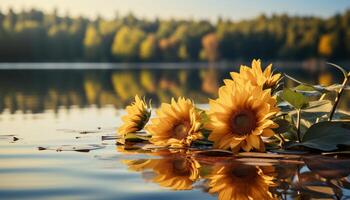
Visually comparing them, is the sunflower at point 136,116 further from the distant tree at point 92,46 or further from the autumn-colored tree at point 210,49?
the distant tree at point 92,46

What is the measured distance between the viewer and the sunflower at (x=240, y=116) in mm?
2648

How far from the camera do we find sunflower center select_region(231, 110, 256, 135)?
269 cm

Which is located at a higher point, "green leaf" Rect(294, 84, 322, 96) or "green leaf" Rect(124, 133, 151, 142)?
"green leaf" Rect(294, 84, 322, 96)

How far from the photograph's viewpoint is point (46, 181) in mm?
2051

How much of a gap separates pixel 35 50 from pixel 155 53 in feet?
62.2

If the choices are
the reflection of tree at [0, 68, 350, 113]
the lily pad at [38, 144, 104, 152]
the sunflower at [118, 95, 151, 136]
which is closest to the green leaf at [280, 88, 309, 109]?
the sunflower at [118, 95, 151, 136]

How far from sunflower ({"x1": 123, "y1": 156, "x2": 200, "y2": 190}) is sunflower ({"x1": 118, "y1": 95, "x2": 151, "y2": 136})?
594mm

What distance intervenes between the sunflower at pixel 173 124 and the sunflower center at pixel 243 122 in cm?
22

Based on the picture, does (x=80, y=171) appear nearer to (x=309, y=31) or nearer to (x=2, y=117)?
(x=2, y=117)

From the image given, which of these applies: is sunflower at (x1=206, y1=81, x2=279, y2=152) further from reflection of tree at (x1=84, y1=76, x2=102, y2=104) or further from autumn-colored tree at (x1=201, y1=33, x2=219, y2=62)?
autumn-colored tree at (x1=201, y1=33, x2=219, y2=62)

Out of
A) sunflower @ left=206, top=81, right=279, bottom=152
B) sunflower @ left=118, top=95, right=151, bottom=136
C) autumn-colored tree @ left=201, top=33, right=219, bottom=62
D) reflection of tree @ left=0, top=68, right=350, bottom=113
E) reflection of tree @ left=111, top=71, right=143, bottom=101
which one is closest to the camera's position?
sunflower @ left=206, top=81, right=279, bottom=152

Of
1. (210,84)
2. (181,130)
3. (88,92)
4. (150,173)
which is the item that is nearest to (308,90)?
(181,130)

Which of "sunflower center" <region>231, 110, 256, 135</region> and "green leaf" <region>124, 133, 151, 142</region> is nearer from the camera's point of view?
"sunflower center" <region>231, 110, 256, 135</region>

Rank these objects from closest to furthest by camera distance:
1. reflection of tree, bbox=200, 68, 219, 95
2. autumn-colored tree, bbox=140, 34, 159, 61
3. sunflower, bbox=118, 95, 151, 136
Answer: sunflower, bbox=118, 95, 151, 136, reflection of tree, bbox=200, 68, 219, 95, autumn-colored tree, bbox=140, 34, 159, 61
